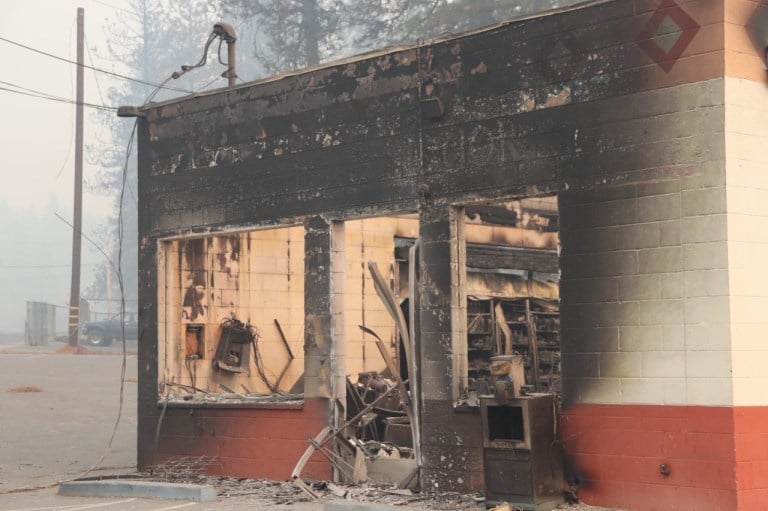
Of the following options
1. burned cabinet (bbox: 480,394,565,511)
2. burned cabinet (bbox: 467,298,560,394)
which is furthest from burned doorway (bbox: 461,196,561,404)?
burned cabinet (bbox: 480,394,565,511)

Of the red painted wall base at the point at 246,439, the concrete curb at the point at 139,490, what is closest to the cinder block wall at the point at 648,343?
the red painted wall base at the point at 246,439

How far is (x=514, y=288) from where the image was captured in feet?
63.8

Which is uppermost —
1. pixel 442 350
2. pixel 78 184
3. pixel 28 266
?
pixel 28 266

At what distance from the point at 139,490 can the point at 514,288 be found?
7675 millimetres

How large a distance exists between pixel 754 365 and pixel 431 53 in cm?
517

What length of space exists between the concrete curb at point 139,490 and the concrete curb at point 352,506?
192cm

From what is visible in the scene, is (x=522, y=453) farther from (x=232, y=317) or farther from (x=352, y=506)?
(x=232, y=317)

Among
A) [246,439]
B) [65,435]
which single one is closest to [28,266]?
[65,435]

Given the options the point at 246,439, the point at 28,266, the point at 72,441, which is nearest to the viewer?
the point at 246,439

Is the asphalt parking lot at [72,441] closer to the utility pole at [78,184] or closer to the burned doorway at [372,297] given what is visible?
the burned doorway at [372,297]

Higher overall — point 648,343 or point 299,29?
point 299,29

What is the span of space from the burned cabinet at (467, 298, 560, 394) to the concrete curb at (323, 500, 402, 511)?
20.5ft

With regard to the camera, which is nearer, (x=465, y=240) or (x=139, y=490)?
(x=139, y=490)

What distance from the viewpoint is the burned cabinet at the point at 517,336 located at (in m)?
18.5
